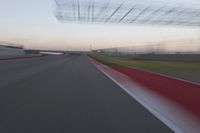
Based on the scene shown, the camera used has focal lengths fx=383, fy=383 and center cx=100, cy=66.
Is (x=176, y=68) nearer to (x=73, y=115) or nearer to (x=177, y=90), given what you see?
(x=177, y=90)

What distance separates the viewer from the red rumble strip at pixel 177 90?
974 centimetres

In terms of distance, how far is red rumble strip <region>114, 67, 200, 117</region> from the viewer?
9.74m

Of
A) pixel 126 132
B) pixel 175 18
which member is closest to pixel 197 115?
pixel 126 132

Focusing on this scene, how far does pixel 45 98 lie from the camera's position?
12328mm

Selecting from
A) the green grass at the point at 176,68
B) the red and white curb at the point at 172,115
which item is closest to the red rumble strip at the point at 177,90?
the red and white curb at the point at 172,115

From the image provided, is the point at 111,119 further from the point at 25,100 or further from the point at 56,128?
the point at 25,100

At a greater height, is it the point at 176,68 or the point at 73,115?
the point at 73,115

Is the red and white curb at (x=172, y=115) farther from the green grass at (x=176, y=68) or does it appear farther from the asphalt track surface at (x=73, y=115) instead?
the green grass at (x=176, y=68)

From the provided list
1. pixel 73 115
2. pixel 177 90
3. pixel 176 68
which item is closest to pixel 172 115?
pixel 177 90

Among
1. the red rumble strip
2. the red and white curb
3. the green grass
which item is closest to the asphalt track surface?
the red and white curb

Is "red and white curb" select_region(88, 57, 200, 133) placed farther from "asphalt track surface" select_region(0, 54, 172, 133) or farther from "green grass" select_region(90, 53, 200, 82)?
"green grass" select_region(90, 53, 200, 82)

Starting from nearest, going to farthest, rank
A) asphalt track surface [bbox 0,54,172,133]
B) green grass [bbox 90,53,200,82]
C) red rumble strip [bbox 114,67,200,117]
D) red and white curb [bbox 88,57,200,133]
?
asphalt track surface [bbox 0,54,172,133]
red and white curb [bbox 88,57,200,133]
red rumble strip [bbox 114,67,200,117]
green grass [bbox 90,53,200,82]

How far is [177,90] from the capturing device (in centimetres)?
1163

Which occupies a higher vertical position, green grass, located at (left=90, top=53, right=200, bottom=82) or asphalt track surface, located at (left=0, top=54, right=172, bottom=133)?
asphalt track surface, located at (left=0, top=54, right=172, bottom=133)
